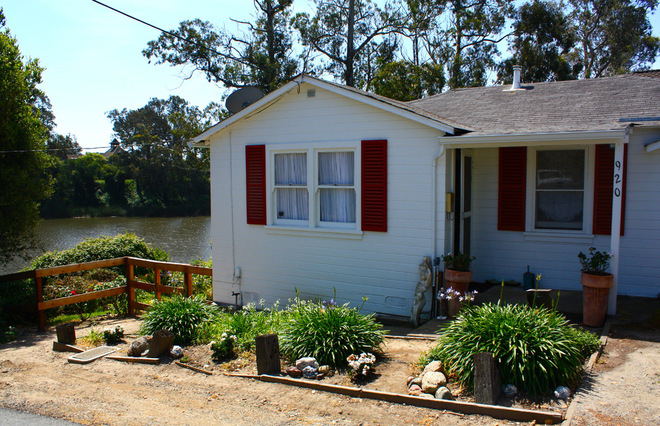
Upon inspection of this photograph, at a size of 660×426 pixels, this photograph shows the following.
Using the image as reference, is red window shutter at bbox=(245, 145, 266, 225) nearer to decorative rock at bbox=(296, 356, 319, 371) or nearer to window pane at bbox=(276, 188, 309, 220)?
window pane at bbox=(276, 188, 309, 220)

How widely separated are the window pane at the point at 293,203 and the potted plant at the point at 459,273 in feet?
9.34

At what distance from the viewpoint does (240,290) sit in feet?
33.2

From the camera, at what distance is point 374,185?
8.39 metres

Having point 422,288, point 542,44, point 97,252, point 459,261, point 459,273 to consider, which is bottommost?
point 97,252

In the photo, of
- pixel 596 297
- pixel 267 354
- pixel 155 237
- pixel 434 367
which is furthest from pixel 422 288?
pixel 155 237

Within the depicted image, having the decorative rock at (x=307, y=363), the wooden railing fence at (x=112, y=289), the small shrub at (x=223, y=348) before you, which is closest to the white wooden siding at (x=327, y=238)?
the wooden railing fence at (x=112, y=289)

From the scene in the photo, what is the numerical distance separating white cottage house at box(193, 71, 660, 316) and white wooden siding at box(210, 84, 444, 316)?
22 millimetres

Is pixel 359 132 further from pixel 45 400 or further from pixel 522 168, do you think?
pixel 45 400

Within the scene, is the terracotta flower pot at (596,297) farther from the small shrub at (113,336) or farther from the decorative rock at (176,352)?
the small shrub at (113,336)

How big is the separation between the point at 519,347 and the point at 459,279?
2.61m

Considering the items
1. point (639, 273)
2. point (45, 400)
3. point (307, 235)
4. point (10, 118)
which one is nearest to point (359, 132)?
point (307, 235)

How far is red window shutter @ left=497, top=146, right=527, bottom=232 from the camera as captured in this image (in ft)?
29.1

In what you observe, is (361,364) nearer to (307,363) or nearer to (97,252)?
(307,363)

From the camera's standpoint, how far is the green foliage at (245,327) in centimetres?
679
